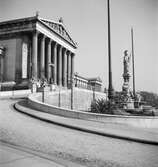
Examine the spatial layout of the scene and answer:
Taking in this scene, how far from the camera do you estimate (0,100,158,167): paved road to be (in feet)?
20.0

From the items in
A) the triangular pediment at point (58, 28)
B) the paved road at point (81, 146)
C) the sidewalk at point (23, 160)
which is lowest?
the paved road at point (81, 146)

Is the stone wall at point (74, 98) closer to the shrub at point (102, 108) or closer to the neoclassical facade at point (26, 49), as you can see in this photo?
the shrub at point (102, 108)

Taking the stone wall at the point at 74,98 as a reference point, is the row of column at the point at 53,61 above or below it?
above

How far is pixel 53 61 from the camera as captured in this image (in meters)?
50.7

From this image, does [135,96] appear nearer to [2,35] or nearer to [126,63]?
[126,63]

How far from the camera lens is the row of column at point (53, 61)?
4278 centimetres

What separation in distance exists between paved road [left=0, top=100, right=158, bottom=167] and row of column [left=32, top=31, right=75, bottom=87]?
1288 inches

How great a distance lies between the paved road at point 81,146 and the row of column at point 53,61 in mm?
32708

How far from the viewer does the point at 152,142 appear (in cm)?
841

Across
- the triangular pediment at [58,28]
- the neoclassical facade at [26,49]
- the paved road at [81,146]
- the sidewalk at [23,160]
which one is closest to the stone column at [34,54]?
the neoclassical facade at [26,49]

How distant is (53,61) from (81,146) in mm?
44188

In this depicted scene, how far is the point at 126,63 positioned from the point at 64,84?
1329 inches

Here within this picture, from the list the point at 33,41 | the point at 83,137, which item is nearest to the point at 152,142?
the point at 83,137

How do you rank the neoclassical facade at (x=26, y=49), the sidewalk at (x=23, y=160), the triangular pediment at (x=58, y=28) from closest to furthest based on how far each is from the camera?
the sidewalk at (x=23, y=160), the neoclassical facade at (x=26, y=49), the triangular pediment at (x=58, y=28)
